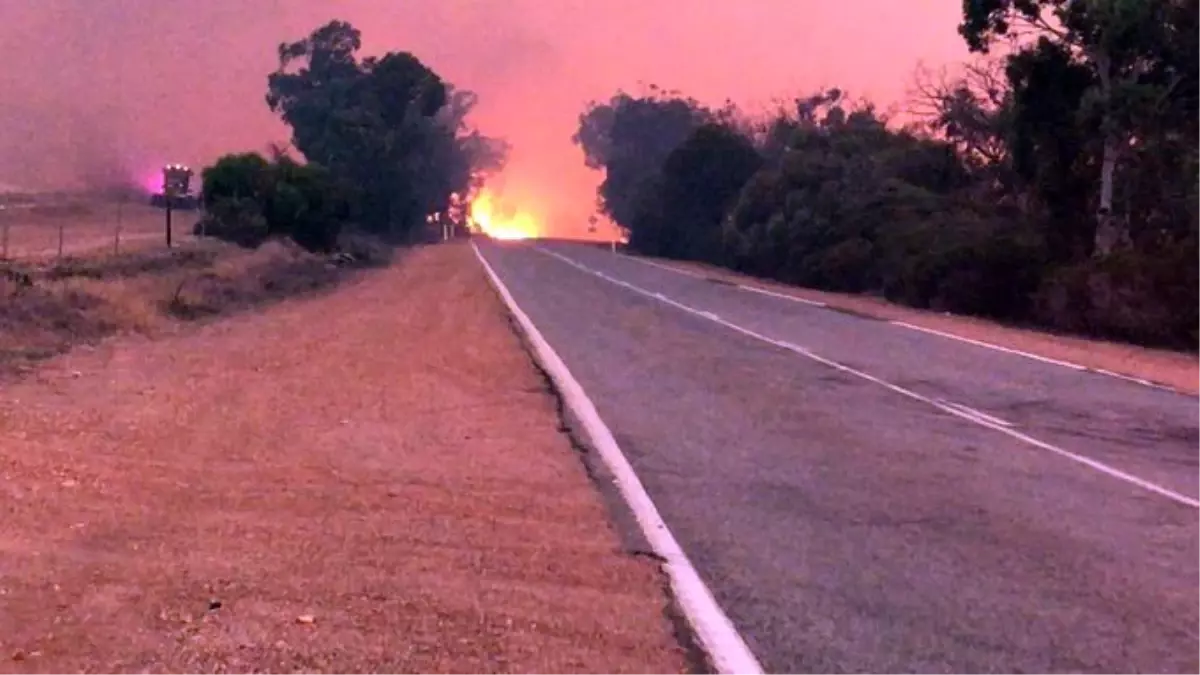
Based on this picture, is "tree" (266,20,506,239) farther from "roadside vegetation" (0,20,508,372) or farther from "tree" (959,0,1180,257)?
"tree" (959,0,1180,257)

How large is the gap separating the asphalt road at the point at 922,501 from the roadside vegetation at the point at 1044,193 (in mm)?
10711

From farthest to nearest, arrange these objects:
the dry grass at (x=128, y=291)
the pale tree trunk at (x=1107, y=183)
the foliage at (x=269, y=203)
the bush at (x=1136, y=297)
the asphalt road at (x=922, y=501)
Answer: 1. the foliage at (x=269, y=203)
2. the pale tree trunk at (x=1107, y=183)
3. the bush at (x=1136, y=297)
4. the dry grass at (x=128, y=291)
5. the asphalt road at (x=922, y=501)

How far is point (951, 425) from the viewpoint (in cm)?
1628

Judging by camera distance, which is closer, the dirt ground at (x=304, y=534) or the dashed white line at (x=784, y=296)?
the dirt ground at (x=304, y=534)

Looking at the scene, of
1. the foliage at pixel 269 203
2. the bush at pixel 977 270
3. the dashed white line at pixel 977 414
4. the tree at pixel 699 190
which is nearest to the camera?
the dashed white line at pixel 977 414

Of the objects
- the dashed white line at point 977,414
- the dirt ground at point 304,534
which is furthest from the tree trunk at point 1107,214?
the dirt ground at point 304,534

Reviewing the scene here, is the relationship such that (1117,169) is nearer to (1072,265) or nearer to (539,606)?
(1072,265)

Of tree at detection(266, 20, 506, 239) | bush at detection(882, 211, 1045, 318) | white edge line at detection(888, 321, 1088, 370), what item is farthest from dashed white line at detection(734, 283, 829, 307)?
tree at detection(266, 20, 506, 239)

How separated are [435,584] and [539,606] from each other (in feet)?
2.32

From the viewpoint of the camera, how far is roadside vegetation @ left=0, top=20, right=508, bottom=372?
26125 millimetres

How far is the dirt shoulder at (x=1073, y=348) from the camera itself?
23.8 m

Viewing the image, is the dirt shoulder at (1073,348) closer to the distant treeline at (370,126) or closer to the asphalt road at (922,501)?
the asphalt road at (922,501)

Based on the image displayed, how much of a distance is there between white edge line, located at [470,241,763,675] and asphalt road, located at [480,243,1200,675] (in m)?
0.10

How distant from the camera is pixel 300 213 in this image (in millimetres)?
66688
